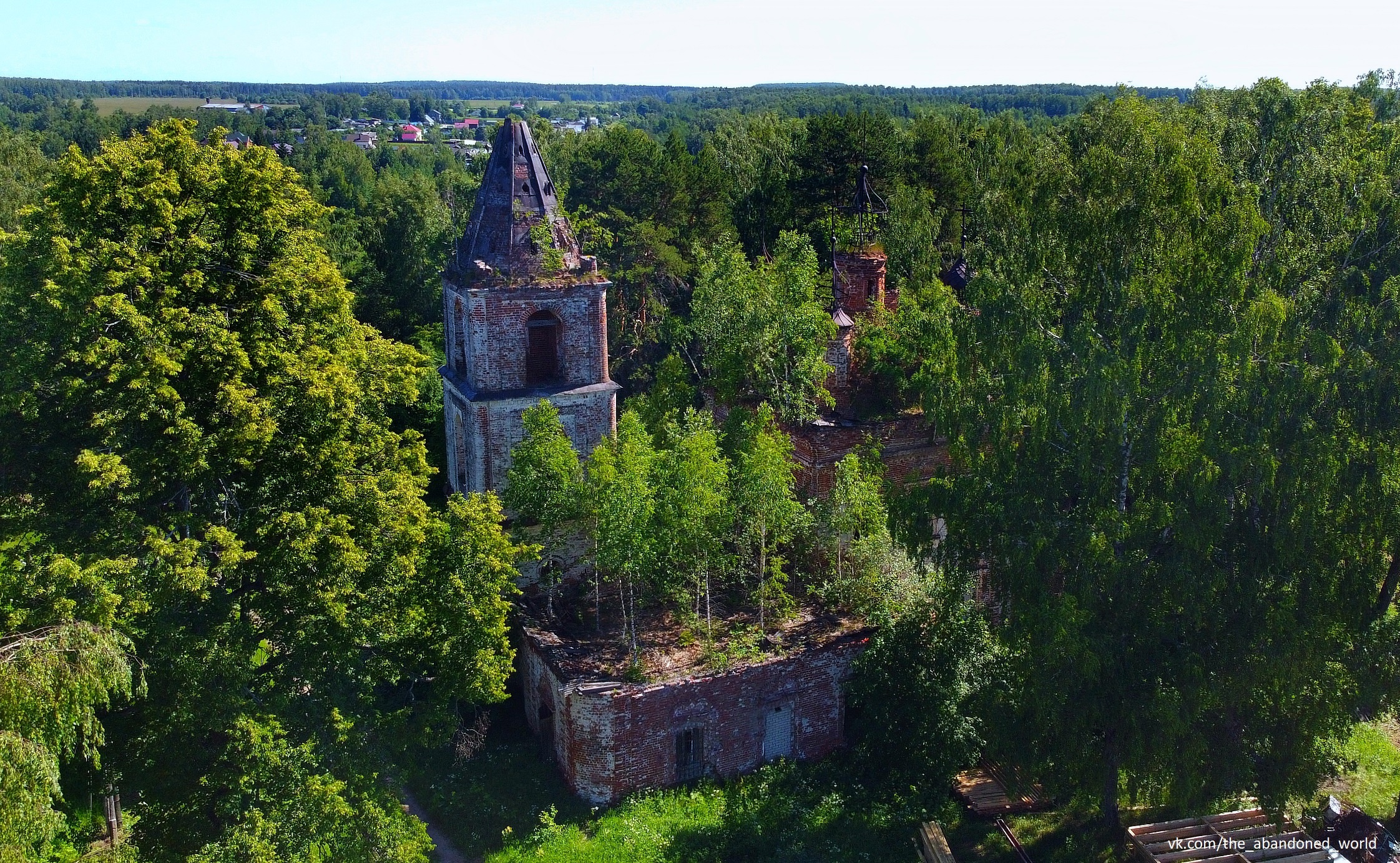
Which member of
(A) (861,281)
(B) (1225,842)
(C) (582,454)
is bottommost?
(B) (1225,842)

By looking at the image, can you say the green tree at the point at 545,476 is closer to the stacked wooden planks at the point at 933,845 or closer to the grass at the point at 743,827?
the grass at the point at 743,827

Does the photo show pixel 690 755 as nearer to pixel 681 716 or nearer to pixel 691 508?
pixel 681 716

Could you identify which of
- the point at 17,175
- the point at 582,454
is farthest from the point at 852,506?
the point at 17,175

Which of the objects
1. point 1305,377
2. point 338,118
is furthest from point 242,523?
point 338,118

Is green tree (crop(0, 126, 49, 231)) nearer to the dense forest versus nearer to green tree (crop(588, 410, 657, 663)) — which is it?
the dense forest

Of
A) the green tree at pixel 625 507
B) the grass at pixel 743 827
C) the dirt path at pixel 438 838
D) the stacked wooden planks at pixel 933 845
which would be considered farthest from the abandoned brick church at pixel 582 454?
the stacked wooden planks at pixel 933 845
